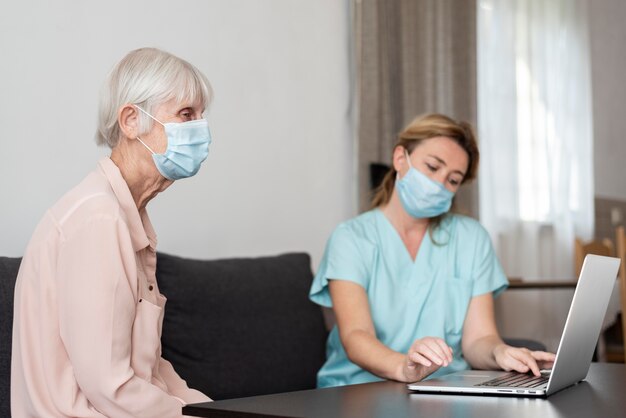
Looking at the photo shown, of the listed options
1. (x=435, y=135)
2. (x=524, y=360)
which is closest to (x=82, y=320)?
(x=524, y=360)

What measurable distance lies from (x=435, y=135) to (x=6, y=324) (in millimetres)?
1146

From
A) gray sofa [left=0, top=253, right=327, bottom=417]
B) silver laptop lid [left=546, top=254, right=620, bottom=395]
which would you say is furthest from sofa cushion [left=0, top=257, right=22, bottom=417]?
silver laptop lid [left=546, top=254, right=620, bottom=395]

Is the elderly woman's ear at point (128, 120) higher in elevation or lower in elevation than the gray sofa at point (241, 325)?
higher

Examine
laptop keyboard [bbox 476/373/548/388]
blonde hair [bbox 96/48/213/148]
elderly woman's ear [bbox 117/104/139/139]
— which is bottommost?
laptop keyboard [bbox 476/373/548/388]

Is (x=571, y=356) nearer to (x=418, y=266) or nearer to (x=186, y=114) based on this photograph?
(x=186, y=114)

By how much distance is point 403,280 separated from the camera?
7.41 ft

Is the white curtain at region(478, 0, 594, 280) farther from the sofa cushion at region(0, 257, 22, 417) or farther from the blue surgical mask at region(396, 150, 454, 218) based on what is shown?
the sofa cushion at region(0, 257, 22, 417)

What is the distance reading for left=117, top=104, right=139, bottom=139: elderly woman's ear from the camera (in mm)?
1503

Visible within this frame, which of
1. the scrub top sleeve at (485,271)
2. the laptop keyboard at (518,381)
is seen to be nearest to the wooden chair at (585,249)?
the scrub top sleeve at (485,271)

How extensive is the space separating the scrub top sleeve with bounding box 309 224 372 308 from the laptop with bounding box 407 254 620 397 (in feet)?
1.98

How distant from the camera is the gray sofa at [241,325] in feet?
7.26

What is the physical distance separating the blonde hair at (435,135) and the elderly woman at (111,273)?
33.9 inches

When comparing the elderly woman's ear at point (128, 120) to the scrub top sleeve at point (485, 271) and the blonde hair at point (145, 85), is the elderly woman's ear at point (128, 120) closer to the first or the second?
the blonde hair at point (145, 85)

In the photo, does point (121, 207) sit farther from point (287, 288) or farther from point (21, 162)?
point (287, 288)
